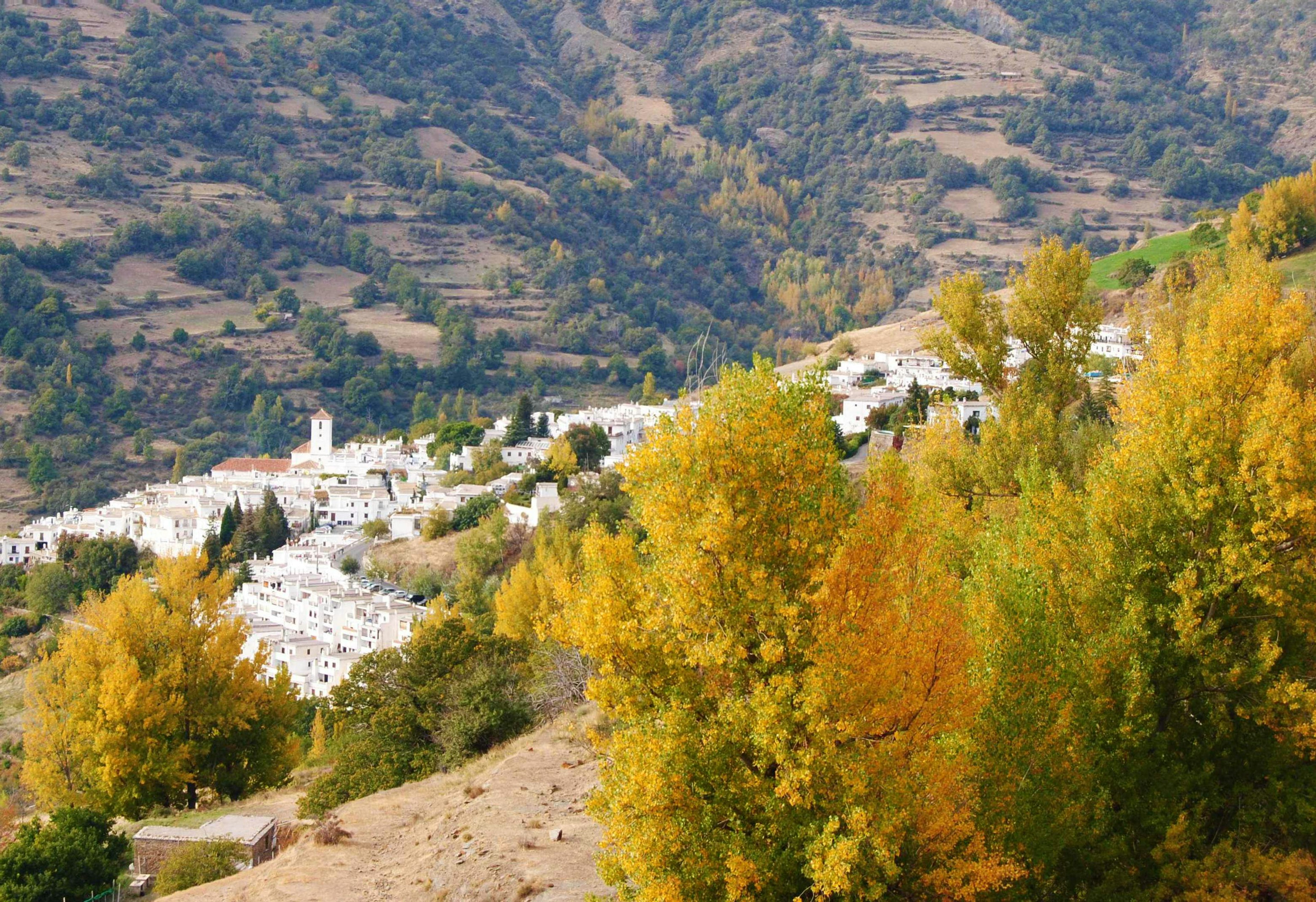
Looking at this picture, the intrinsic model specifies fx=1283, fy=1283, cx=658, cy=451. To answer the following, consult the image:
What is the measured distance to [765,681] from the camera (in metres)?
11.1

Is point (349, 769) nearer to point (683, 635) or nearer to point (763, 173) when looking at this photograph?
point (683, 635)

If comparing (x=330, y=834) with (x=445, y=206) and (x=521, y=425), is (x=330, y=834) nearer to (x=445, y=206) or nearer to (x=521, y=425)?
(x=521, y=425)

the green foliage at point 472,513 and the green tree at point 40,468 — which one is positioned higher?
the green foliage at point 472,513

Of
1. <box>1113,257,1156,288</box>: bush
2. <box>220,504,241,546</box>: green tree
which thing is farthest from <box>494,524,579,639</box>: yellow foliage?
<box>1113,257,1156,288</box>: bush

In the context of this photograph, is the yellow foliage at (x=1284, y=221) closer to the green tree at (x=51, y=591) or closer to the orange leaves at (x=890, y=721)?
the orange leaves at (x=890, y=721)

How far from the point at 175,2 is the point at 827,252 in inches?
3429

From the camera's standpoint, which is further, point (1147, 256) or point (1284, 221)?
point (1147, 256)

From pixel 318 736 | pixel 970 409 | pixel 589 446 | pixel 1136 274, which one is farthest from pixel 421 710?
pixel 1136 274

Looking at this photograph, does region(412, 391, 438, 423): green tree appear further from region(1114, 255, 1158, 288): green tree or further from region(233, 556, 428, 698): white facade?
region(1114, 255, 1158, 288): green tree

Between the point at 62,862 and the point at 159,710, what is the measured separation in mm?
5317

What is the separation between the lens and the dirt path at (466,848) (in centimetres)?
1502

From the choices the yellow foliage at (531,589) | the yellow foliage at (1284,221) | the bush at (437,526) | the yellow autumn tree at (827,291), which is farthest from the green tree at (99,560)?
the yellow autumn tree at (827,291)

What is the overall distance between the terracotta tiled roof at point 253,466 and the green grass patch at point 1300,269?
2206 inches

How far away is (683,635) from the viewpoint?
1122cm
